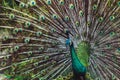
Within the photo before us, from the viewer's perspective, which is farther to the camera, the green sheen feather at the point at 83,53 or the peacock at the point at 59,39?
the green sheen feather at the point at 83,53

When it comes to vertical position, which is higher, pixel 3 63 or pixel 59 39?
pixel 59 39

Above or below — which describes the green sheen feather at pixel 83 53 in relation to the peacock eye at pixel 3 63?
above

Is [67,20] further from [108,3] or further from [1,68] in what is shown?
[1,68]

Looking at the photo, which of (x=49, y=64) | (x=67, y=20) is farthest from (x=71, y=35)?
(x=49, y=64)

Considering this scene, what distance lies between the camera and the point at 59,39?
4395mm

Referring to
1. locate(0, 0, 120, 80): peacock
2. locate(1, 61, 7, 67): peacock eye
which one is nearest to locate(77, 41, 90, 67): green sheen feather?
locate(0, 0, 120, 80): peacock

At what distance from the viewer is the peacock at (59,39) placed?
4352 millimetres

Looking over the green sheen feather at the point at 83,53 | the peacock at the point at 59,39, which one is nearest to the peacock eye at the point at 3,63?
the peacock at the point at 59,39

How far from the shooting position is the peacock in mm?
4352

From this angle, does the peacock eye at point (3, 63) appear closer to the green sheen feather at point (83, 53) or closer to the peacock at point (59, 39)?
the peacock at point (59, 39)

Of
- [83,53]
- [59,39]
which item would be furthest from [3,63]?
[83,53]

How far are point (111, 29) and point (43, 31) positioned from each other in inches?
31.7

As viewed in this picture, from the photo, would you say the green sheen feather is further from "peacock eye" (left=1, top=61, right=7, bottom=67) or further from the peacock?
"peacock eye" (left=1, top=61, right=7, bottom=67)

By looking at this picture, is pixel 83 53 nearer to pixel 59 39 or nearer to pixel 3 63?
pixel 59 39
